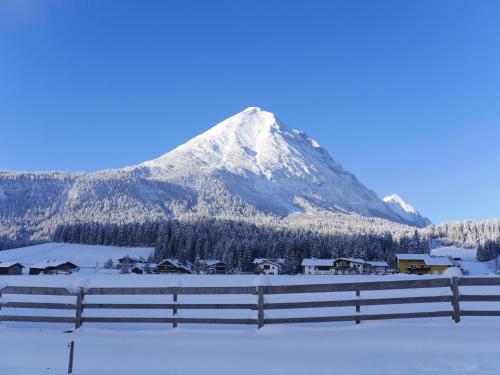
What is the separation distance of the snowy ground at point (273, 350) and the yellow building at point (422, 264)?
99.1 metres

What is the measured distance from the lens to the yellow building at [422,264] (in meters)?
104

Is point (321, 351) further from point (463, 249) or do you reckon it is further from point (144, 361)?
point (463, 249)

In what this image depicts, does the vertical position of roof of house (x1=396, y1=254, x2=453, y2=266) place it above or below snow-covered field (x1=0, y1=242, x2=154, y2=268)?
above

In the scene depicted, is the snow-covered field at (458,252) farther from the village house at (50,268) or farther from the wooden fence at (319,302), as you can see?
the wooden fence at (319,302)

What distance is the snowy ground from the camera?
32.4ft

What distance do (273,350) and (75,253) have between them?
5407 inches

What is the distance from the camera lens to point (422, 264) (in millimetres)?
105312

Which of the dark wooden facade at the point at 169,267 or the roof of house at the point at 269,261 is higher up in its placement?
the roof of house at the point at 269,261

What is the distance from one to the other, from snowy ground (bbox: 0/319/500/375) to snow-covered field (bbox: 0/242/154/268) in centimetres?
11425

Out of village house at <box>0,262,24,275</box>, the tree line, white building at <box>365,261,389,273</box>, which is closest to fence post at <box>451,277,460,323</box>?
village house at <box>0,262,24,275</box>

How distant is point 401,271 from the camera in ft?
352

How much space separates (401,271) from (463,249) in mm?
105644

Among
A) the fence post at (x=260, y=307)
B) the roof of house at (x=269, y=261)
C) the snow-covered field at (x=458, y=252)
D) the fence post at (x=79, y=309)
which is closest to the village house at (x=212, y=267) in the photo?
the roof of house at (x=269, y=261)

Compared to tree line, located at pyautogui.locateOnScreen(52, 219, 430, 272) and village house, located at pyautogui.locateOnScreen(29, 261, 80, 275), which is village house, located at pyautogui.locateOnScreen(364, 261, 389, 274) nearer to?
tree line, located at pyautogui.locateOnScreen(52, 219, 430, 272)
